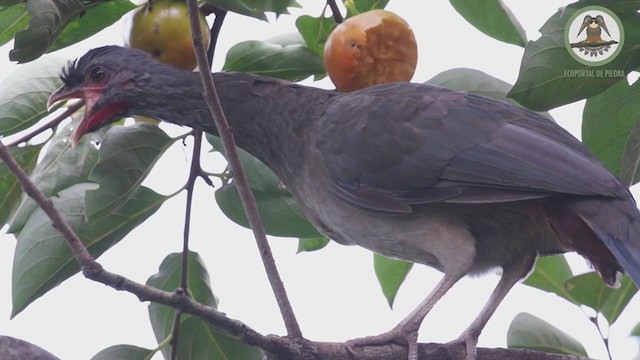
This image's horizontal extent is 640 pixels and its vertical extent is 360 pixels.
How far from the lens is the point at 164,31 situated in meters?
3.21

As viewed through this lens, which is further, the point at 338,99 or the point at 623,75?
the point at 338,99

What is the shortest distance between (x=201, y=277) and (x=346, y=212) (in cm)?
56

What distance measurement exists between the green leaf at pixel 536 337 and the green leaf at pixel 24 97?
1844 mm

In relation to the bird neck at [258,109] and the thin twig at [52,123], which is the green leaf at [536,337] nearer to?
the bird neck at [258,109]

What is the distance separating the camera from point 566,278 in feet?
12.4

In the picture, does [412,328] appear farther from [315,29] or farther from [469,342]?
[315,29]

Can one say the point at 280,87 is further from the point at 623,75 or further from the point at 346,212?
the point at 623,75

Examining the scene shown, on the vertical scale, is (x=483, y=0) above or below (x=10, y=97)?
below

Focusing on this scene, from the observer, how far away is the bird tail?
306cm

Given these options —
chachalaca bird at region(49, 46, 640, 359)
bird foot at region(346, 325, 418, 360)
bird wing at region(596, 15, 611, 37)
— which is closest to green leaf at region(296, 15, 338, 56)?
chachalaca bird at region(49, 46, 640, 359)

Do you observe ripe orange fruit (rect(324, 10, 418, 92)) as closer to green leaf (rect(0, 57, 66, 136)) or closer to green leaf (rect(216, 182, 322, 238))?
green leaf (rect(216, 182, 322, 238))

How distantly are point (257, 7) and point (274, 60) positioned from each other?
0.37m

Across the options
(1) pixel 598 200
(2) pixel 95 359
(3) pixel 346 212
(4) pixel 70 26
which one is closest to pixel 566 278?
(1) pixel 598 200

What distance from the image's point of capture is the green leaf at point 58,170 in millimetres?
3299
